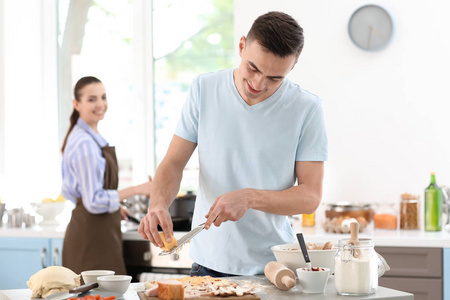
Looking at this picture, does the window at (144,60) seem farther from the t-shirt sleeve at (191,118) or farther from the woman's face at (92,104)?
the t-shirt sleeve at (191,118)

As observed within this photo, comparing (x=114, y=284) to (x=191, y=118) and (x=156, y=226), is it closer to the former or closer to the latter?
(x=156, y=226)

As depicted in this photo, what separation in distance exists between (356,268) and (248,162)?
0.62 metres

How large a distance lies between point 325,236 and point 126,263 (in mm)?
1168

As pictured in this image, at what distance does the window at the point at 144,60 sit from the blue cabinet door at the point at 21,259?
0.95 metres

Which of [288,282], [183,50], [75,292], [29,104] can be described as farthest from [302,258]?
[29,104]

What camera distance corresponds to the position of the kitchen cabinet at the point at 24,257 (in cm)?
381

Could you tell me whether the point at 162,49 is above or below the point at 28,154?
above

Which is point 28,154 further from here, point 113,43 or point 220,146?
point 220,146

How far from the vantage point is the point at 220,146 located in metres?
2.23

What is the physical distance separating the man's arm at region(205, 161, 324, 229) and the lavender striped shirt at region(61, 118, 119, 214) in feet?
5.12

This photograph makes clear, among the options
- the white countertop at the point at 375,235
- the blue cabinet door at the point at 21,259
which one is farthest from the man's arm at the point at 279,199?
the blue cabinet door at the point at 21,259

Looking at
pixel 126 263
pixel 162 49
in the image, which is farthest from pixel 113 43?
pixel 126 263

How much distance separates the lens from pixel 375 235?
3.37m

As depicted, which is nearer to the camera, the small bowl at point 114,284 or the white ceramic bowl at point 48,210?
the small bowl at point 114,284
